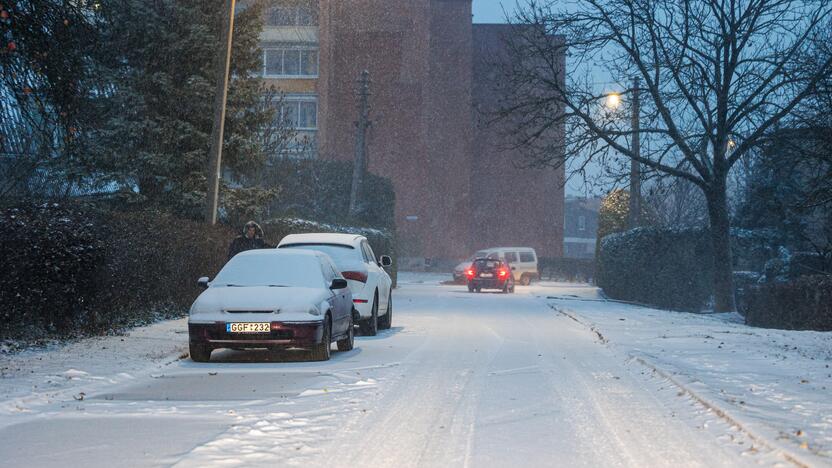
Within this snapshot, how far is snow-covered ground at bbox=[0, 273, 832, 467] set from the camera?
7742 mm

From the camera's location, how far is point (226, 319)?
567 inches

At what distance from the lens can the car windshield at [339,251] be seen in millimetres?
19703

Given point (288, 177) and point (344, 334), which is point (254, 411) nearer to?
point (344, 334)

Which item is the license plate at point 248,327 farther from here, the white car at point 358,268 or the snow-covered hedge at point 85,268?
the white car at point 358,268

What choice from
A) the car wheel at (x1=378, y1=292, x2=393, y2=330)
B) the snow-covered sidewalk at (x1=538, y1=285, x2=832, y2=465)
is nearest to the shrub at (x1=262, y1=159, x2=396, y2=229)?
the snow-covered sidewalk at (x1=538, y1=285, x2=832, y2=465)

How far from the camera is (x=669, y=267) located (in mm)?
34875

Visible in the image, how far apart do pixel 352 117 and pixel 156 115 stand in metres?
41.6

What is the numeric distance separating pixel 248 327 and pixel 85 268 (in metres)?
3.33

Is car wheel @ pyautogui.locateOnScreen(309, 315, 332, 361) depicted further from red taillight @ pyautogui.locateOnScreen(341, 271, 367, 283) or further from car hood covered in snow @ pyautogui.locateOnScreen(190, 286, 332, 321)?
red taillight @ pyautogui.locateOnScreen(341, 271, 367, 283)

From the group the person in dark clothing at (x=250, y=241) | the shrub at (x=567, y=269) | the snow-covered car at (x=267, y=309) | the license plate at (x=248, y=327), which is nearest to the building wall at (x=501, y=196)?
the shrub at (x=567, y=269)

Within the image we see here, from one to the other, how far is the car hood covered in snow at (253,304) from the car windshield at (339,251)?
4.66 meters

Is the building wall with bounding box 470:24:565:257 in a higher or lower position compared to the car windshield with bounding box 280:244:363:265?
higher

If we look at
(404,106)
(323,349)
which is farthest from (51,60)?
(404,106)

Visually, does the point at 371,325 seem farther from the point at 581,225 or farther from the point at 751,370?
the point at 581,225
